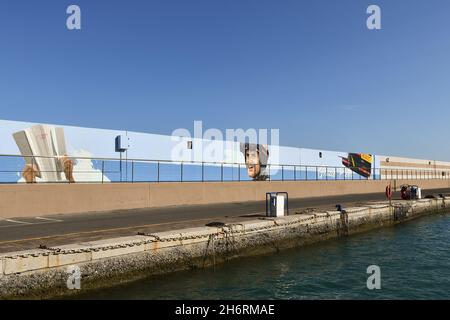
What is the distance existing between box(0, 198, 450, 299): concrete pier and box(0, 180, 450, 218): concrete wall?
9.01 meters

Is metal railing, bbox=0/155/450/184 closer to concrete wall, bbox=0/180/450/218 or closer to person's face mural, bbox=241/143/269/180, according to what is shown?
concrete wall, bbox=0/180/450/218

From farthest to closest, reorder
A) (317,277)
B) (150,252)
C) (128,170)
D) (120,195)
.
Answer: (128,170) → (120,195) → (317,277) → (150,252)

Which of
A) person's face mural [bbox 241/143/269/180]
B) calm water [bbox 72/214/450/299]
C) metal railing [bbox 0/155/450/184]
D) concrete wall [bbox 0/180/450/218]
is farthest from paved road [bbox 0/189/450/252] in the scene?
person's face mural [bbox 241/143/269/180]

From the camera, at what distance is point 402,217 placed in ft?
94.5

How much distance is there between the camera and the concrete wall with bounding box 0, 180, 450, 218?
1956 cm

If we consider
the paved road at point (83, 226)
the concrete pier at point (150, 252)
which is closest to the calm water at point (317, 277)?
the concrete pier at point (150, 252)

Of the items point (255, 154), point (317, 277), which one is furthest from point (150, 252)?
point (255, 154)

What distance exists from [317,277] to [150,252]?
17.7 ft

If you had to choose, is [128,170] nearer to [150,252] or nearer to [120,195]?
[120,195]

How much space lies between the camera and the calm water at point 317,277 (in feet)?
37.9

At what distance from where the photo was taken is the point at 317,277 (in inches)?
536

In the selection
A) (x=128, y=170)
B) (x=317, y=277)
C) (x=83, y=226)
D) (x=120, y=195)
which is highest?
(x=128, y=170)
